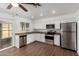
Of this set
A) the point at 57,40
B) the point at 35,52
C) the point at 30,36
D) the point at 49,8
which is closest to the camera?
the point at 49,8

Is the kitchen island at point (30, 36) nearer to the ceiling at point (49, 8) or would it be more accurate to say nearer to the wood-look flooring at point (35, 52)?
the wood-look flooring at point (35, 52)

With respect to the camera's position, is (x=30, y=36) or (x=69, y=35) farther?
(x=30, y=36)

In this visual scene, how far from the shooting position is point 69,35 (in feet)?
8.02

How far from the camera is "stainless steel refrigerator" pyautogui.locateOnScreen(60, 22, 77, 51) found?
7.62 ft

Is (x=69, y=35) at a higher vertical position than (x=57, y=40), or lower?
higher

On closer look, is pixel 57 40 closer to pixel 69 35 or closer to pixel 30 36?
pixel 69 35

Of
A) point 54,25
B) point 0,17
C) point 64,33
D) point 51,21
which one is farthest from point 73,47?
point 0,17

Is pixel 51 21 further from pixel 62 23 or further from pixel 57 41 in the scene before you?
pixel 57 41

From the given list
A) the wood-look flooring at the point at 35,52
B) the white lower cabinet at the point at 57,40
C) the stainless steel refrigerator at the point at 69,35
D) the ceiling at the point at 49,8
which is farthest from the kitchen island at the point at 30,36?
the ceiling at the point at 49,8

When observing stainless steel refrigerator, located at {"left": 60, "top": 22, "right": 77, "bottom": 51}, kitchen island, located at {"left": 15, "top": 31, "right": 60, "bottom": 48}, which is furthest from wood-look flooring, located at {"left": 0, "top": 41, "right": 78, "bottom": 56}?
kitchen island, located at {"left": 15, "top": 31, "right": 60, "bottom": 48}

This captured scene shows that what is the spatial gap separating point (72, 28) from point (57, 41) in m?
0.97

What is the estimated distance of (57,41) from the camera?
2971 millimetres

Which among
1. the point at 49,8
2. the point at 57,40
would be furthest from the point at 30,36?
the point at 49,8

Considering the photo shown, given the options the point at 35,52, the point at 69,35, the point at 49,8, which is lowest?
the point at 35,52
